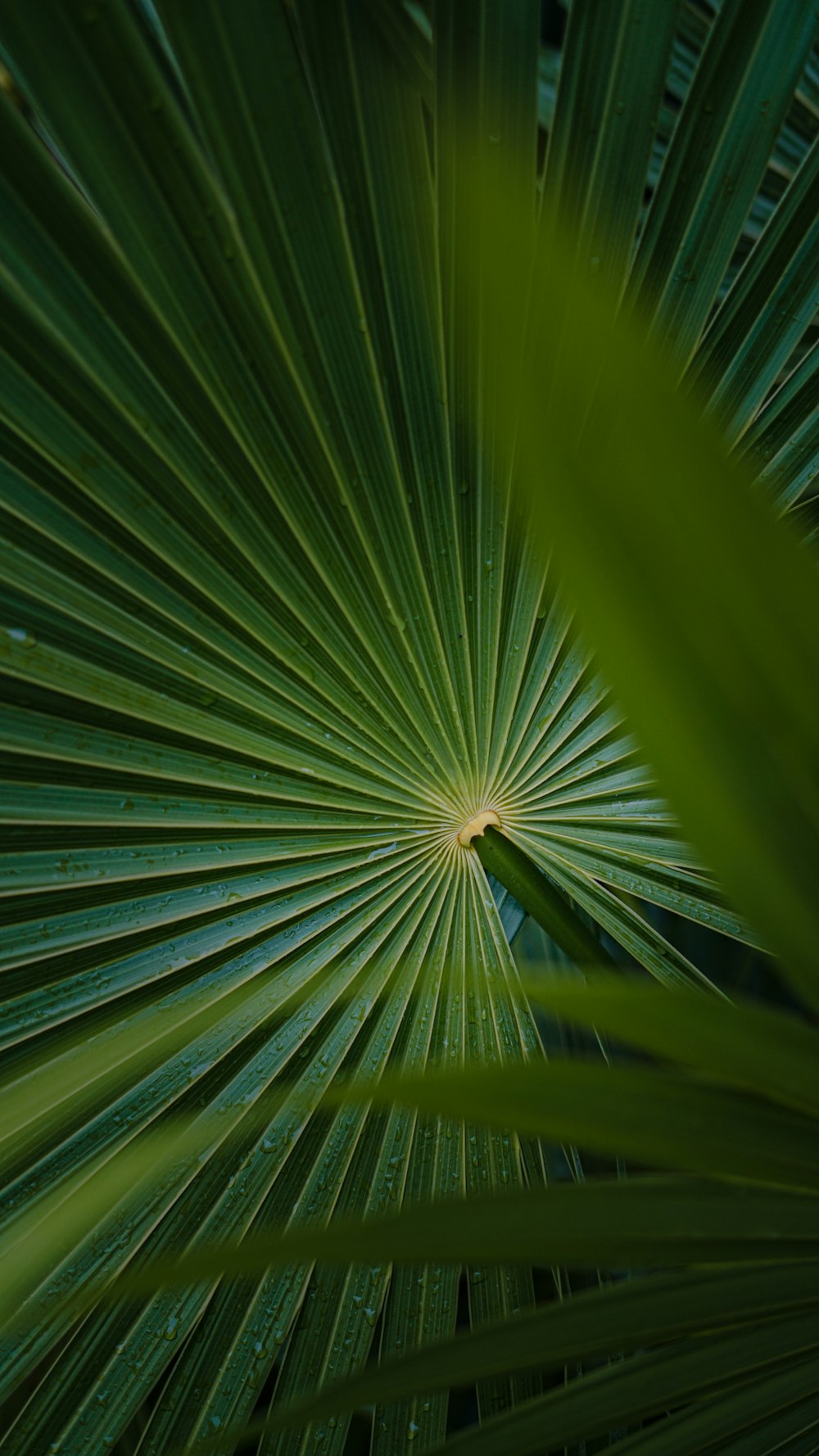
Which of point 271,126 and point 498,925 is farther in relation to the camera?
point 498,925

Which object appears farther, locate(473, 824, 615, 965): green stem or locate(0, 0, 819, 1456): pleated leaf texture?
locate(473, 824, 615, 965): green stem

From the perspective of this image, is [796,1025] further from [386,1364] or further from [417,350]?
[417,350]

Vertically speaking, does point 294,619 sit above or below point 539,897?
above

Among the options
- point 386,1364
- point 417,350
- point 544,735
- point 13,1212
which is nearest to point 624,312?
point 386,1364
